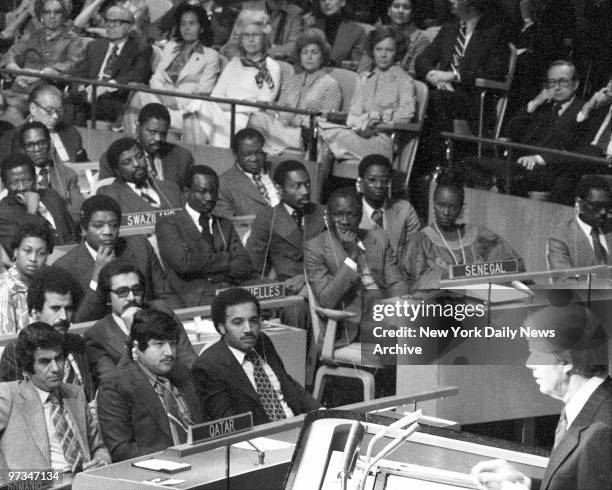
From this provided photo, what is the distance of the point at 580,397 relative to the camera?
3.18 meters

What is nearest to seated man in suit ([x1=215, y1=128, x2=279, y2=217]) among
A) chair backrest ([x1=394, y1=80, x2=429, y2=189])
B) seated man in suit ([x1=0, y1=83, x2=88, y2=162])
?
chair backrest ([x1=394, y1=80, x2=429, y2=189])

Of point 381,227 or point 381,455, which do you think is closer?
point 381,455

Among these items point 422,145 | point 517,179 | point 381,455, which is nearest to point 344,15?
point 422,145

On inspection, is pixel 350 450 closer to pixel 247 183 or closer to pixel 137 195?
pixel 137 195

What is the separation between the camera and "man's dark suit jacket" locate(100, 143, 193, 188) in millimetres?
9555

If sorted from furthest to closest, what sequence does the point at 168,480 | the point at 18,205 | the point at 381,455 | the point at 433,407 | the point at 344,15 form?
the point at 344,15 → the point at 18,205 → the point at 433,407 → the point at 168,480 → the point at 381,455

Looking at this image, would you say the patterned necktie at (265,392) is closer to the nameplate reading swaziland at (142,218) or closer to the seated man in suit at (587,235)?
the nameplate reading swaziland at (142,218)

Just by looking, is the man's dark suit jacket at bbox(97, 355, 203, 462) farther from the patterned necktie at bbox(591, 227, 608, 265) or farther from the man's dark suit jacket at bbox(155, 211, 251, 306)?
the patterned necktie at bbox(591, 227, 608, 265)

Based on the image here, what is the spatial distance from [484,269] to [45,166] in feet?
Answer: 11.2

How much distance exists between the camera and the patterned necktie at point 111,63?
440 inches

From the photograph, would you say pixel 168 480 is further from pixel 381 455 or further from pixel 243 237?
pixel 243 237

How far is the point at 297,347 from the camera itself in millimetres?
7344

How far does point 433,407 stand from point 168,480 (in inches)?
111

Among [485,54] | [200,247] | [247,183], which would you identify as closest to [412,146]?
[485,54]
